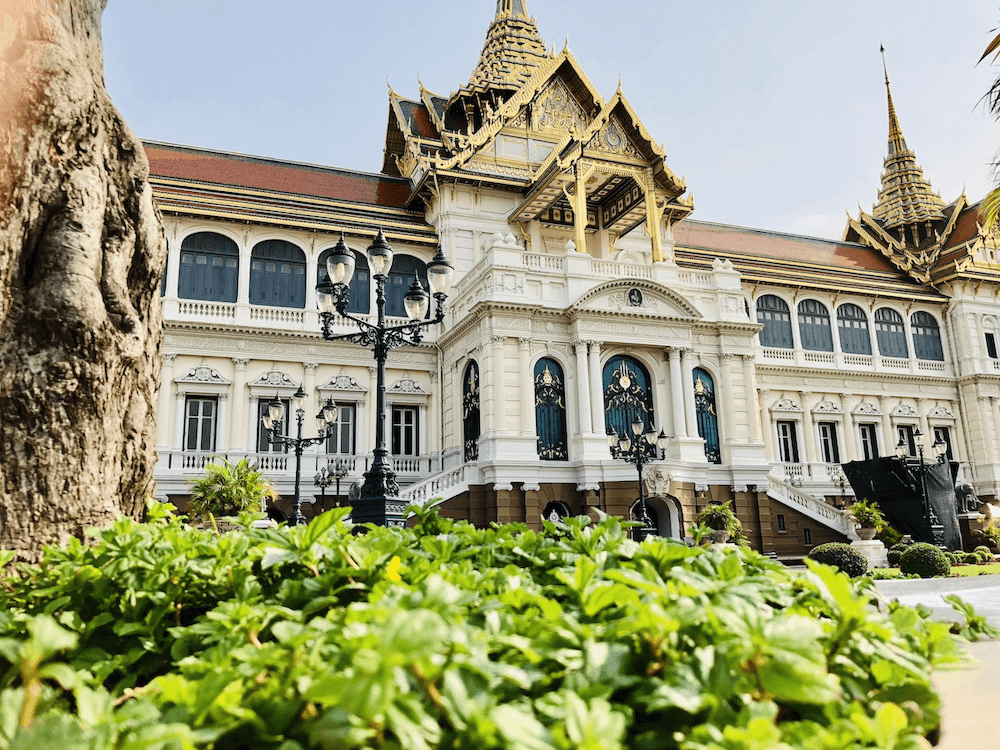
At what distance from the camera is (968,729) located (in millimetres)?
1648

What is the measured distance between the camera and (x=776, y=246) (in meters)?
35.9

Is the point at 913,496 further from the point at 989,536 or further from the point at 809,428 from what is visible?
the point at 809,428

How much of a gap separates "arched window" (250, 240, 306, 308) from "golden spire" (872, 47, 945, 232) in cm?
3125

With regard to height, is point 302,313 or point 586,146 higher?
point 586,146

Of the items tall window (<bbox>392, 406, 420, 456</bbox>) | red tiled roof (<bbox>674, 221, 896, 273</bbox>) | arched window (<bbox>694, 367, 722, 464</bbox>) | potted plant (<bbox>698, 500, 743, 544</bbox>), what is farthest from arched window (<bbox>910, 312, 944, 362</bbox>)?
tall window (<bbox>392, 406, 420, 456</bbox>)

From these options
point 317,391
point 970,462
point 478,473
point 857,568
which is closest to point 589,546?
point 857,568

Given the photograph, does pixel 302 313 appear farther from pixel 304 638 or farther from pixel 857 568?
pixel 304 638

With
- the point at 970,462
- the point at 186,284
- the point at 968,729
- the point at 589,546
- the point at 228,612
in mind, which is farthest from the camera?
the point at 970,462

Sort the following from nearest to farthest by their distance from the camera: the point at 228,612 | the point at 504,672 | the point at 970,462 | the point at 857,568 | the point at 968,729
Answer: the point at 504,672 < the point at 968,729 < the point at 228,612 < the point at 857,568 < the point at 970,462

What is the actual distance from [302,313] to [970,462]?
28.5 m

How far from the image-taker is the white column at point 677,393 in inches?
910

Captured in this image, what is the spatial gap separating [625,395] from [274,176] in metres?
15.8

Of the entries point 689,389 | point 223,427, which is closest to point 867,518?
point 689,389

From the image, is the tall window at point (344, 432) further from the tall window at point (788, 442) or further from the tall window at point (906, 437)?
the tall window at point (906, 437)
